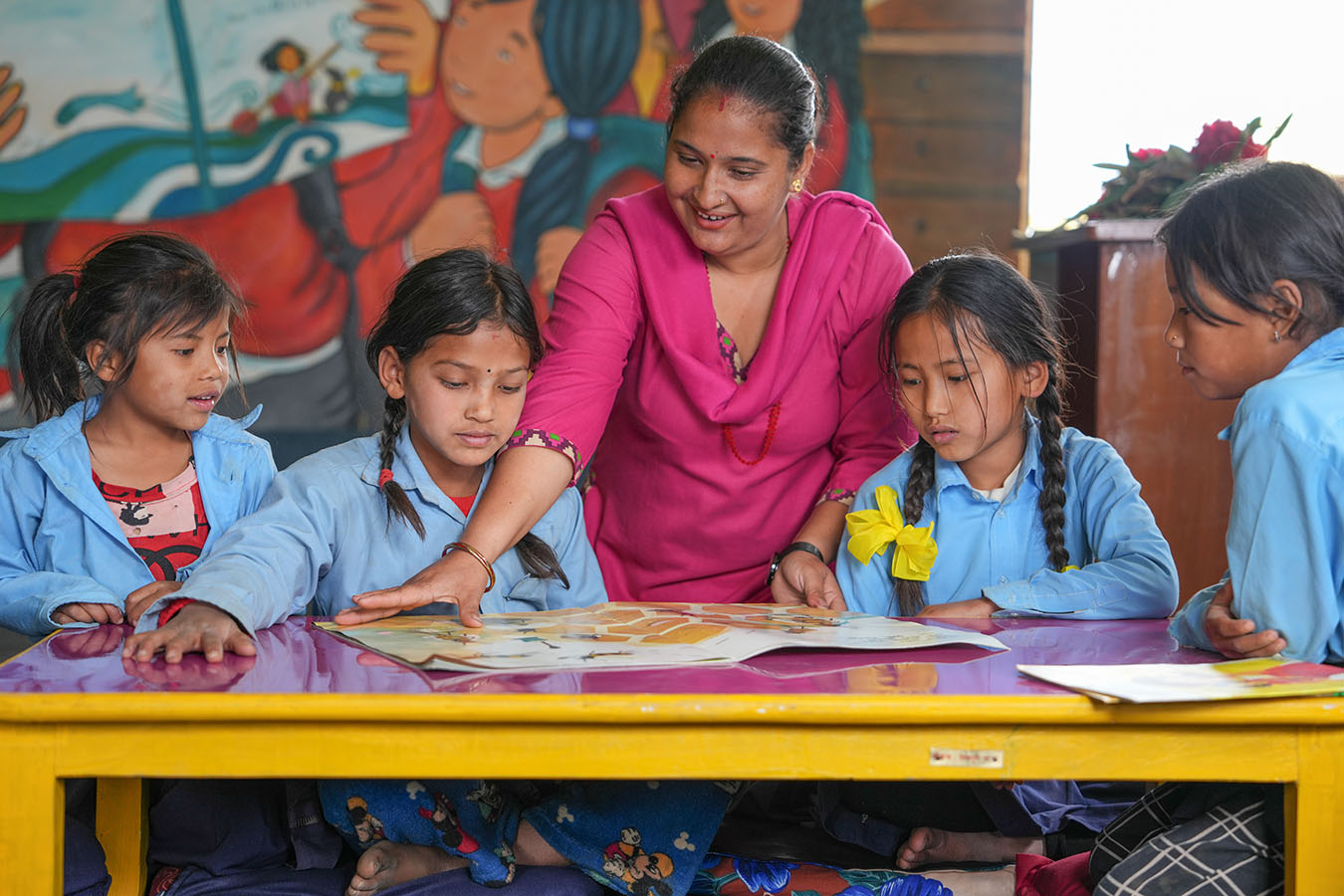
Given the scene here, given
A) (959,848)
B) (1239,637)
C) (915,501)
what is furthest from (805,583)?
(1239,637)

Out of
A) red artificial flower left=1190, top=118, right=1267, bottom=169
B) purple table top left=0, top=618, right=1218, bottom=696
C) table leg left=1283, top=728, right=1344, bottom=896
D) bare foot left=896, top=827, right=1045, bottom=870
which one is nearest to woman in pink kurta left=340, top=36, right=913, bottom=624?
bare foot left=896, top=827, right=1045, bottom=870

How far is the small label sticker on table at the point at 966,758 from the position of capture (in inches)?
38.2

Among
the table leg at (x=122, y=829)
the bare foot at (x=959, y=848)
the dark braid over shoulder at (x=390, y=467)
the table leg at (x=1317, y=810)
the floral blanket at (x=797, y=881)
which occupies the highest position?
the dark braid over shoulder at (x=390, y=467)

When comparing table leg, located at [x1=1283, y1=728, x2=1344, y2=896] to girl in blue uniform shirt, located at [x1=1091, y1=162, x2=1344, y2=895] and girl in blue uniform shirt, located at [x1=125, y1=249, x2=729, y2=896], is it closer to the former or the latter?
girl in blue uniform shirt, located at [x1=1091, y1=162, x2=1344, y2=895]

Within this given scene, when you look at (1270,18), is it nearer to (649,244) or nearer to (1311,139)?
(1311,139)

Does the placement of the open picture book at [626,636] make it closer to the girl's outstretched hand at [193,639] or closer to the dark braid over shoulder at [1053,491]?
the girl's outstretched hand at [193,639]

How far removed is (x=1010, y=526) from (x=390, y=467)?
0.87 metres

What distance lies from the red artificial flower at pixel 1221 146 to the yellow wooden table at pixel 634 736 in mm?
2156

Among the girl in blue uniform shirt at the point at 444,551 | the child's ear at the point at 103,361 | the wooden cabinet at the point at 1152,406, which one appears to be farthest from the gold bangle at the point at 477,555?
the wooden cabinet at the point at 1152,406

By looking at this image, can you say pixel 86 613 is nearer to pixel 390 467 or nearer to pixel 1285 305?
pixel 390 467

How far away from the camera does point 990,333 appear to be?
1696 millimetres

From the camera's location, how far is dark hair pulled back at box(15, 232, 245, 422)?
171cm

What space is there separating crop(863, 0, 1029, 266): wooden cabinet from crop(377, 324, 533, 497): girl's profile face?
273cm

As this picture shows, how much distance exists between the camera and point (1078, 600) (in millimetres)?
1481
